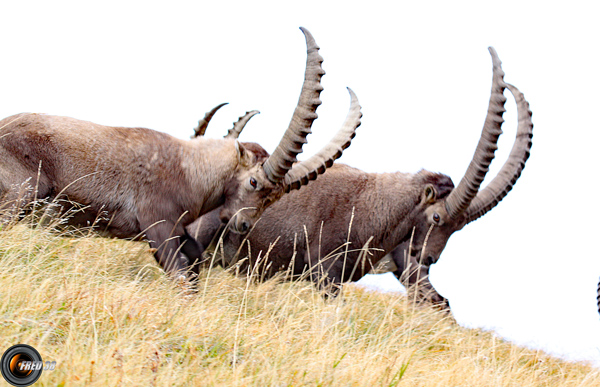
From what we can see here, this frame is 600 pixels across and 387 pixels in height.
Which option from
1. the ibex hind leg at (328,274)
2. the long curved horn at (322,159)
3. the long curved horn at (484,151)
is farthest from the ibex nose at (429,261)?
the long curved horn at (322,159)

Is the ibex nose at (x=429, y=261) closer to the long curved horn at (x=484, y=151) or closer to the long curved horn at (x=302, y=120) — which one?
the long curved horn at (x=484, y=151)

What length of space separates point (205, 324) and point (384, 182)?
15.3ft

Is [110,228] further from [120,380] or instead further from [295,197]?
[120,380]

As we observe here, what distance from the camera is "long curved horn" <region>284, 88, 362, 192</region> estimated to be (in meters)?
7.23

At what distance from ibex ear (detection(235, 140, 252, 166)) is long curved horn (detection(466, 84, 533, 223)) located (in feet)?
11.4

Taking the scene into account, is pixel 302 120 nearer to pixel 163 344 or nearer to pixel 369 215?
pixel 369 215

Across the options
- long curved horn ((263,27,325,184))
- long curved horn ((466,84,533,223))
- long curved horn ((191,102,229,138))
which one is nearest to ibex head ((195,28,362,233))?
long curved horn ((263,27,325,184))

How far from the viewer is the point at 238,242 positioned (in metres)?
8.02

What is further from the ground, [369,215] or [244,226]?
[369,215]

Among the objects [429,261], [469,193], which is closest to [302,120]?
[469,193]

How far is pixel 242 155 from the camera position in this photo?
23.8ft

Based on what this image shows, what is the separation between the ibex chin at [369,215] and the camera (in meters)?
8.05

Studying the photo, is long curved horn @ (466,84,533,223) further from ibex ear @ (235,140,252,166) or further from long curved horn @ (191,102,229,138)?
long curved horn @ (191,102,229,138)

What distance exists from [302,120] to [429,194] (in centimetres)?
281
